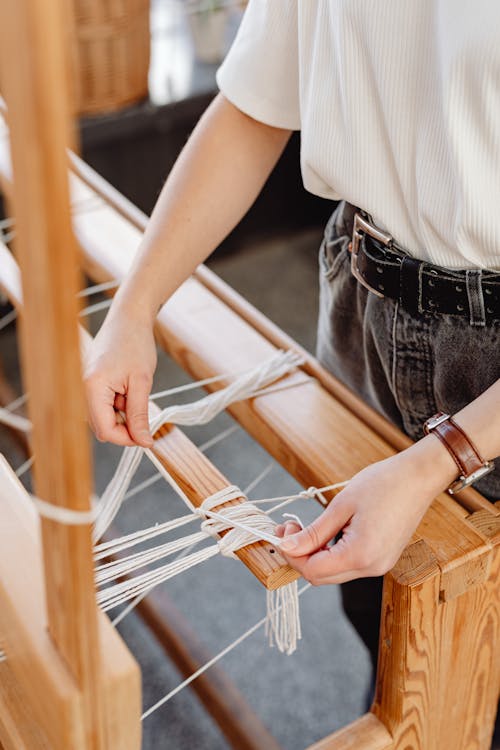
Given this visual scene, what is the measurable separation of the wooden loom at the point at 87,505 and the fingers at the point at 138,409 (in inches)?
1.2

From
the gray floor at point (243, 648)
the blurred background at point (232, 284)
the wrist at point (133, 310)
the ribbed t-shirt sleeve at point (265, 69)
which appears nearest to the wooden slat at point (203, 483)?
the wrist at point (133, 310)

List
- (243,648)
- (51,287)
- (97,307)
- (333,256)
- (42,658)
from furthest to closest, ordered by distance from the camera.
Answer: (243,648) → (97,307) → (333,256) → (42,658) → (51,287)

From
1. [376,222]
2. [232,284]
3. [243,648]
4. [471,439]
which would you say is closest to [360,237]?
[376,222]

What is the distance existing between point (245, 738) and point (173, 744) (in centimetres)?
14

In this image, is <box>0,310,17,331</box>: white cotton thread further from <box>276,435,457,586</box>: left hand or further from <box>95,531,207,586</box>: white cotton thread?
<box>276,435,457,586</box>: left hand

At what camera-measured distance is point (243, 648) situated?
5.11 feet

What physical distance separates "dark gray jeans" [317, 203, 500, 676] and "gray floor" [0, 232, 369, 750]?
0.45 m

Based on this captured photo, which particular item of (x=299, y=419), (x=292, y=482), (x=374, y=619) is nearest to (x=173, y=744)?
(x=374, y=619)

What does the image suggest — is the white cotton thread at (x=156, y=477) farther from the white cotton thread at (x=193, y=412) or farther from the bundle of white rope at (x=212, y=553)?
the bundle of white rope at (x=212, y=553)

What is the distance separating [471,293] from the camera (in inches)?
30.9

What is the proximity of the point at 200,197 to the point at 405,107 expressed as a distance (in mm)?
243

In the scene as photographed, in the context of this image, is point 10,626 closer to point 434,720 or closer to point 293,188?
point 434,720

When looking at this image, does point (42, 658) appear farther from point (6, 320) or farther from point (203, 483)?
point (6, 320)

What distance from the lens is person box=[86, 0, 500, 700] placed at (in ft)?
2.28
